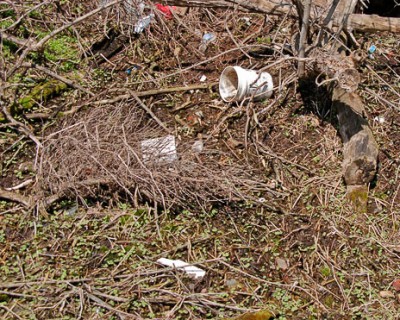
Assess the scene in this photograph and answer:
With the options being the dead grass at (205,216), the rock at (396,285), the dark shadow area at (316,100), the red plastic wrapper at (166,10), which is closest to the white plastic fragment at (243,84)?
the dead grass at (205,216)

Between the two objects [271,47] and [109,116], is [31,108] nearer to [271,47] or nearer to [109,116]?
[109,116]

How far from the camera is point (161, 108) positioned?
200 inches

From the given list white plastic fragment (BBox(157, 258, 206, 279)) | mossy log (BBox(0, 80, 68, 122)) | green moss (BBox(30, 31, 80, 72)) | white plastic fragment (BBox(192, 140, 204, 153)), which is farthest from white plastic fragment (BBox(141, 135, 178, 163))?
green moss (BBox(30, 31, 80, 72))

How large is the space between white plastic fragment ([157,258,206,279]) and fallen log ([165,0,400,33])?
187 cm

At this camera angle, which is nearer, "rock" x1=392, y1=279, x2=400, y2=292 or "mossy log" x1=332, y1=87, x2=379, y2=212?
"rock" x1=392, y1=279, x2=400, y2=292

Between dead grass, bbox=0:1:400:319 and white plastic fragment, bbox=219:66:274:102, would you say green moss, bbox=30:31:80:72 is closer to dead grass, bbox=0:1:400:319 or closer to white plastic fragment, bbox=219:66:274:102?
dead grass, bbox=0:1:400:319

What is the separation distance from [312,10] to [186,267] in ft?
6.74

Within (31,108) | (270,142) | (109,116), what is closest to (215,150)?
(270,142)

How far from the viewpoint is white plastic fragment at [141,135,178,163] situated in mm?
4328

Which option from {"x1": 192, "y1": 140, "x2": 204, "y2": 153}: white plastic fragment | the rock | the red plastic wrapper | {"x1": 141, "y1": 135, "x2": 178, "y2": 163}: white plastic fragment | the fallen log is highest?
the fallen log

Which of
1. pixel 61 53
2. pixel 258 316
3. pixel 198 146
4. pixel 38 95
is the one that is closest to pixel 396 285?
pixel 258 316

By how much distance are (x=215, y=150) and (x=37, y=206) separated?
1.23m

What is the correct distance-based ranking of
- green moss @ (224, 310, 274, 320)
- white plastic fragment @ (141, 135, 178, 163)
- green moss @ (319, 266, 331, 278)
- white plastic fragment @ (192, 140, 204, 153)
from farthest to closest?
white plastic fragment @ (192, 140, 204, 153) < white plastic fragment @ (141, 135, 178, 163) < green moss @ (319, 266, 331, 278) < green moss @ (224, 310, 274, 320)

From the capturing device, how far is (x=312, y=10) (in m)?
4.79
